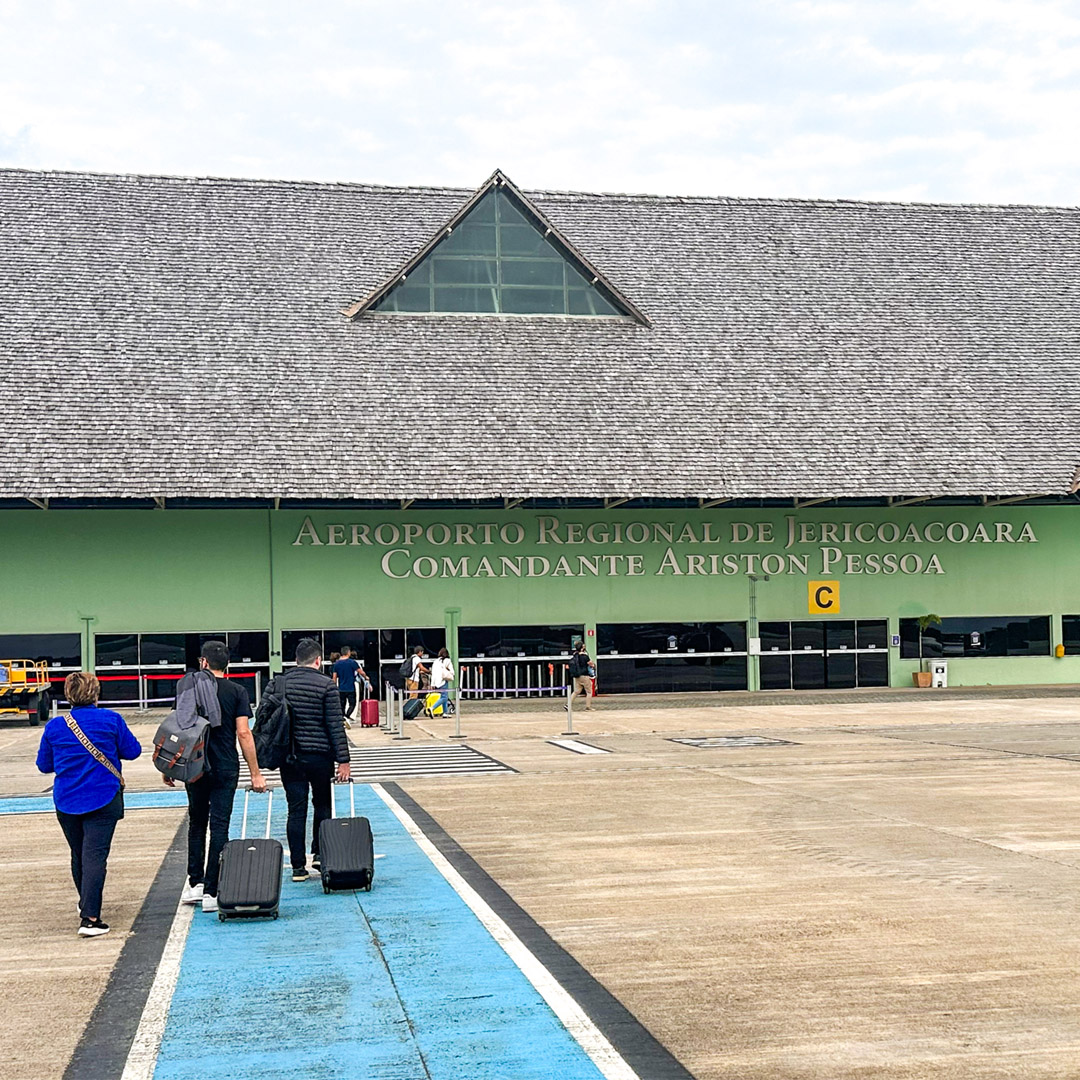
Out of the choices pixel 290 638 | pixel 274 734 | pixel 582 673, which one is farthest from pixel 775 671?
pixel 274 734

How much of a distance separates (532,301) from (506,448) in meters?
6.00

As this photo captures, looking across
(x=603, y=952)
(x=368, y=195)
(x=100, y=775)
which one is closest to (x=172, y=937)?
(x=100, y=775)

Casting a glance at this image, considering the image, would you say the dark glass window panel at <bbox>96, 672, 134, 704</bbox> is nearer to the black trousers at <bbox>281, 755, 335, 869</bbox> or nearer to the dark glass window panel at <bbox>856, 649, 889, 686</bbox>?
the dark glass window panel at <bbox>856, 649, 889, 686</bbox>

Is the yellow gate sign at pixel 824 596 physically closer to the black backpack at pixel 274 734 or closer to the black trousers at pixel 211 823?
the black backpack at pixel 274 734

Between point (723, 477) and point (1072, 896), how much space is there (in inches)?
1029

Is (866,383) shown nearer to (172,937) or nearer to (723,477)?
(723,477)

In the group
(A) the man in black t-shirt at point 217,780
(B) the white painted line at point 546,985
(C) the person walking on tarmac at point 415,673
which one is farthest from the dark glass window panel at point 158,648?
(A) the man in black t-shirt at point 217,780

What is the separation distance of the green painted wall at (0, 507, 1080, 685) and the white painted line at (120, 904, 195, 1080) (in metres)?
26.1

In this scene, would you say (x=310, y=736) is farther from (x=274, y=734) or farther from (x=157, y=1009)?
(x=157, y=1009)

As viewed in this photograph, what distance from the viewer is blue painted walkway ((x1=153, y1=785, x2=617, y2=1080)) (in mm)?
6570

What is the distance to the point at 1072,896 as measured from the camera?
401 inches

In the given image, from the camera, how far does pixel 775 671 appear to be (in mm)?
38250

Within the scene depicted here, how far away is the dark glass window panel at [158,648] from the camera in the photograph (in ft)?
115

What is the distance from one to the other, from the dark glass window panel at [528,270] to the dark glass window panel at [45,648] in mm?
15614
